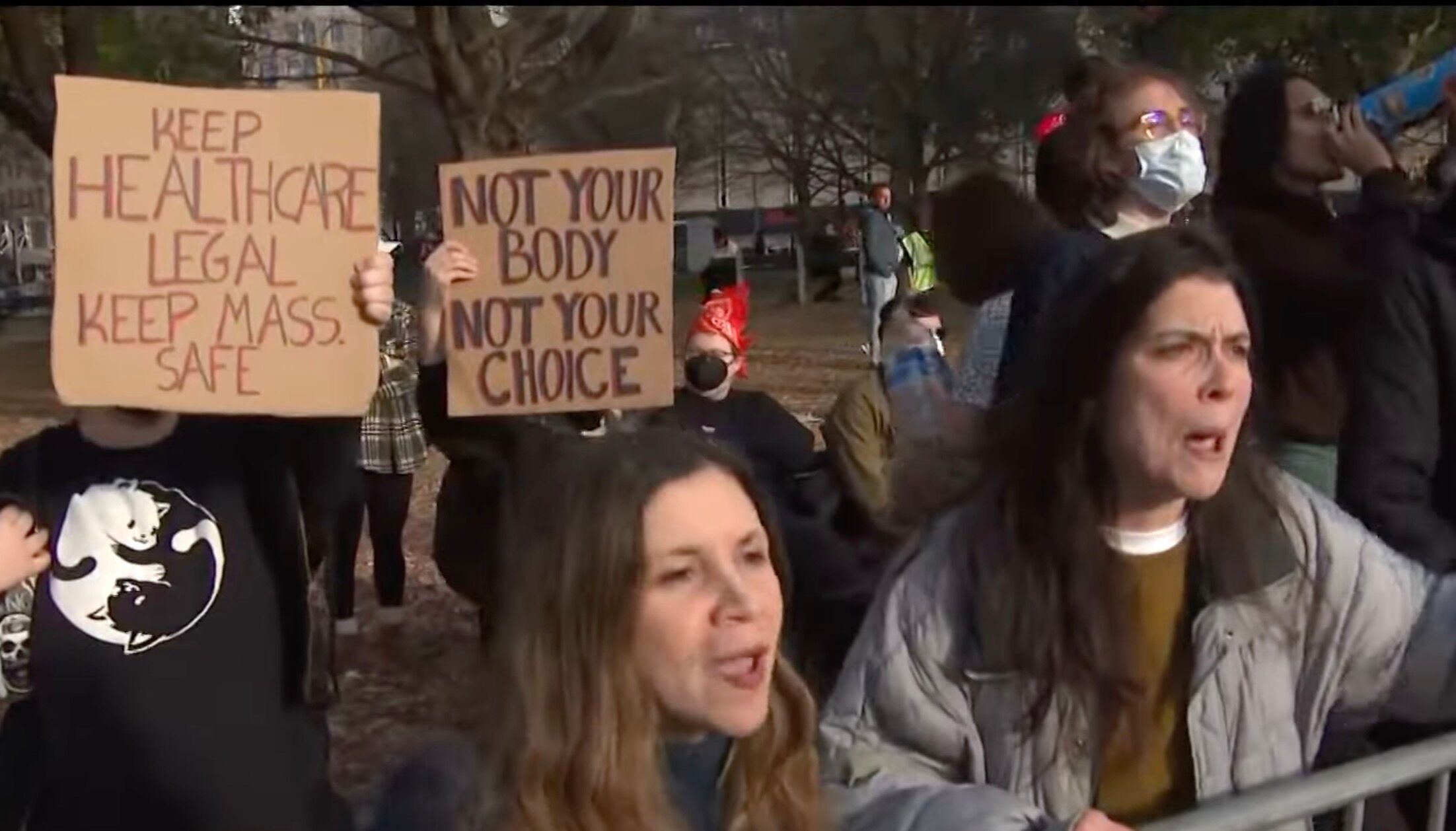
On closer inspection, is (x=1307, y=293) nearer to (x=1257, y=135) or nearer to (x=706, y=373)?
Result: (x=1257, y=135)

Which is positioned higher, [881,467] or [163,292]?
[163,292]

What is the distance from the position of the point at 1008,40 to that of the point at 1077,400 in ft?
86.0

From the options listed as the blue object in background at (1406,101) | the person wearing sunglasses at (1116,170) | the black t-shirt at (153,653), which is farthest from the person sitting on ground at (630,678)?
the blue object in background at (1406,101)

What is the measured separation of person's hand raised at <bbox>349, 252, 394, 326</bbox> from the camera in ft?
9.31

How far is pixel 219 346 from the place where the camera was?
2789 millimetres

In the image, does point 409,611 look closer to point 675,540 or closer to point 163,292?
point 163,292

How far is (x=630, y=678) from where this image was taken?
1934 mm

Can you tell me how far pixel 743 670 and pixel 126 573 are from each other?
3.58 feet

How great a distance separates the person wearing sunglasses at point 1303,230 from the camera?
3.23m

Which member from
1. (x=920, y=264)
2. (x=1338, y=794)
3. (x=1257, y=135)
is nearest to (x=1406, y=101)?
(x=1257, y=135)

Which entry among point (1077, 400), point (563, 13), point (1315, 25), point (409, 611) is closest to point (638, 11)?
point (563, 13)

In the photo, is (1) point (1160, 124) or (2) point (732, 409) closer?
(1) point (1160, 124)

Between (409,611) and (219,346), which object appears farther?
(409,611)

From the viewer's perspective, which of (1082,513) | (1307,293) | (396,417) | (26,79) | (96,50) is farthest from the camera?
(96,50)
